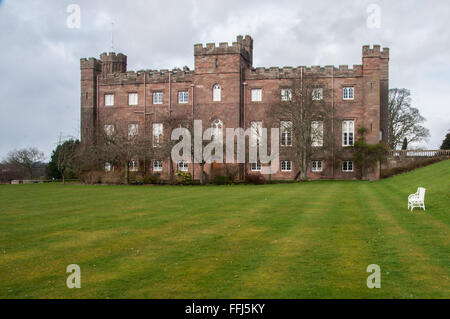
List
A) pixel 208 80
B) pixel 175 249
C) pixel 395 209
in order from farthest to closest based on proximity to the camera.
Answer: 1. pixel 208 80
2. pixel 395 209
3. pixel 175 249

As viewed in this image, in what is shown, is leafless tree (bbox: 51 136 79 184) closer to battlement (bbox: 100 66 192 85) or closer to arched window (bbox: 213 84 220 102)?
battlement (bbox: 100 66 192 85)

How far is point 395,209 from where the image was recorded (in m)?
15.0

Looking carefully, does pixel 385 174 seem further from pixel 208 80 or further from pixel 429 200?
pixel 429 200

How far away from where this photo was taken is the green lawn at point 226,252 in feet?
20.9

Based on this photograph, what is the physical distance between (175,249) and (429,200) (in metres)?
11.7

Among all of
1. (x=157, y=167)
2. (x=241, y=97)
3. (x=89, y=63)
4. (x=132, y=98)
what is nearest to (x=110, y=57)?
(x=89, y=63)

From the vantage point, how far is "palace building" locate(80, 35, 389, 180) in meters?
→ 40.0

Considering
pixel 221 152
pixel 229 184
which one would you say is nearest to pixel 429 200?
pixel 229 184

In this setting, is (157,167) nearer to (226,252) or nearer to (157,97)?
(157,97)

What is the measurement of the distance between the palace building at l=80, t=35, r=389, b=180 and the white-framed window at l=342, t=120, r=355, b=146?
89mm

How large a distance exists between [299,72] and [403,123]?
20101 millimetres

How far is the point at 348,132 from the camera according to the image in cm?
4084

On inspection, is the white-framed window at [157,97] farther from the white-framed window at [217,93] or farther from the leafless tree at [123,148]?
the leafless tree at [123,148]

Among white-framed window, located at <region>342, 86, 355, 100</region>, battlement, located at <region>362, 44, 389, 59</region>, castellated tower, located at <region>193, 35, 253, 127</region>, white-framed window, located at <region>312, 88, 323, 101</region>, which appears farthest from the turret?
battlement, located at <region>362, 44, 389, 59</region>
